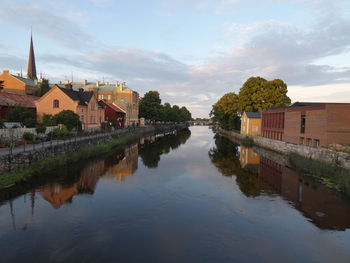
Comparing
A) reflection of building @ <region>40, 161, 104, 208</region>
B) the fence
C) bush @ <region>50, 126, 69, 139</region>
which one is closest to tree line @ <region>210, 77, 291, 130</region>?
bush @ <region>50, 126, 69, 139</region>

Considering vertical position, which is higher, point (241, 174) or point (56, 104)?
point (56, 104)

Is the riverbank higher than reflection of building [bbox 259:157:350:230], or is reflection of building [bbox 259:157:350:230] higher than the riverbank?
A: the riverbank

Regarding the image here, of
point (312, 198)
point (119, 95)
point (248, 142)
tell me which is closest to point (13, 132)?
point (312, 198)

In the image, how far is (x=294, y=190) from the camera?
1906 centimetres

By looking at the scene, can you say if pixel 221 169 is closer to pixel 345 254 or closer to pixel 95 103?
pixel 345 254

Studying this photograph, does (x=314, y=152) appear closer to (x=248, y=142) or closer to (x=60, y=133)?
(x=248, y=142)

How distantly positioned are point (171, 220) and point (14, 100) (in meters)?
37.6

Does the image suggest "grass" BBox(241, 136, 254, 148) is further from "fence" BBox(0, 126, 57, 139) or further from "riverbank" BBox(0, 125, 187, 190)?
"fence" BBox(0, 126, 57, 139)

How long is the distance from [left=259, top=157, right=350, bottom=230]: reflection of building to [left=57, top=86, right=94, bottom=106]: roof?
109ft

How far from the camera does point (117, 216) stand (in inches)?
535

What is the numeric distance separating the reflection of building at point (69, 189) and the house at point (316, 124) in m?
23.9

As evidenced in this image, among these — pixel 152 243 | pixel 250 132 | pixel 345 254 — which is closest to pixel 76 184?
pixel 152 243

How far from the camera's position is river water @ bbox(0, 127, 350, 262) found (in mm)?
10016

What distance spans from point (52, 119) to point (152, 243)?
29795mm
